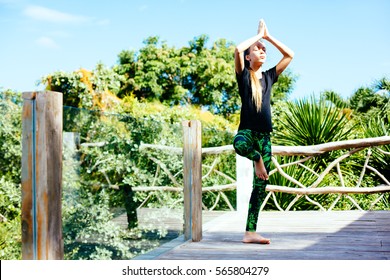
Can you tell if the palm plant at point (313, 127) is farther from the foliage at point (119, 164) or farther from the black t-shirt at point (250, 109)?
the black t-shirt at point (250, 109)

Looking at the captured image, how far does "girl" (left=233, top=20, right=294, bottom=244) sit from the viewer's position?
335 centimetres

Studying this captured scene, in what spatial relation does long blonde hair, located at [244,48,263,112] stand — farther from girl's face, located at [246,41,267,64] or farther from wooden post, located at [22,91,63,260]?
wooden post, located at [22,91,63,260]

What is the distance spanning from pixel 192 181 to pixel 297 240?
0.92 m

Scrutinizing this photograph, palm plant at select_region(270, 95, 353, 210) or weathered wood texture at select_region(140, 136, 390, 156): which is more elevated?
palm plant at select_region(270, 95, 353, 210)

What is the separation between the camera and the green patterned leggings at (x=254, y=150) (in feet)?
11.0

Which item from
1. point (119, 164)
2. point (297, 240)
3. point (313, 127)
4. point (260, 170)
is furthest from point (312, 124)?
point (119, 164)

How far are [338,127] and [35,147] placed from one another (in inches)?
204

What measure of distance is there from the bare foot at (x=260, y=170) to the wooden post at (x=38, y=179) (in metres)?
1.74

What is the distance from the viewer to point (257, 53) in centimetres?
343

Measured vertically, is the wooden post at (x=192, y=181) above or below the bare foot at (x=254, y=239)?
above

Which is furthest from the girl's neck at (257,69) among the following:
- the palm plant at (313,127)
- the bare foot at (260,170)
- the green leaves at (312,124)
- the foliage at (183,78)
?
the foliage at (183,78)

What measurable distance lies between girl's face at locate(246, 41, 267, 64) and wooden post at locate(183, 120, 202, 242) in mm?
685

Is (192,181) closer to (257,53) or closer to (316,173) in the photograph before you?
(257,53)

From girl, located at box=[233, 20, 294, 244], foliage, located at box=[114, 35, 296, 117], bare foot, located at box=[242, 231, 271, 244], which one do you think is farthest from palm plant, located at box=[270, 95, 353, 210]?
foliage, located at box=[114, 35, 296, 117]
